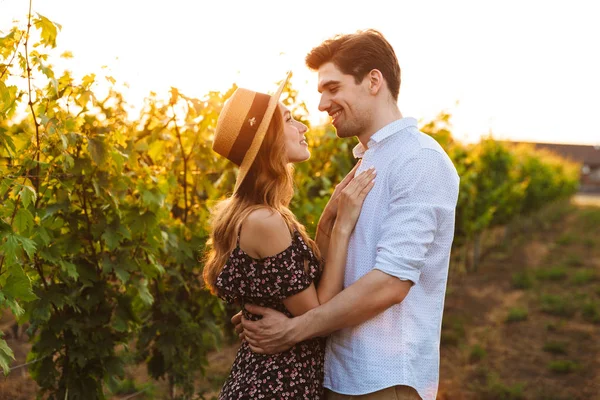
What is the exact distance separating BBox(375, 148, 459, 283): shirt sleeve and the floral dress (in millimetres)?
276

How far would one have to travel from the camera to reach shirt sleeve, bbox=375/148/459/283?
2145 millimetres

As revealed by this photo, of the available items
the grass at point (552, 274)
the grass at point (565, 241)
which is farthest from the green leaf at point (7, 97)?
the grass at point (565, 241)

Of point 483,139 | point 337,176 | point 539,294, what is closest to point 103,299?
point 337,176

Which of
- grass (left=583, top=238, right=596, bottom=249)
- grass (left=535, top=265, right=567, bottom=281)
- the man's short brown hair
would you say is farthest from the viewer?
grass (left=583, top=238, right=596, bottom=249)

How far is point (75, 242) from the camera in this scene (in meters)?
3.27

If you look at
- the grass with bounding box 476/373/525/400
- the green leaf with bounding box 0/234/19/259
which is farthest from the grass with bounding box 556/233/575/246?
the green leaf with bounding box 0/234/19/259

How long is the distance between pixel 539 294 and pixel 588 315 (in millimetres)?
1715

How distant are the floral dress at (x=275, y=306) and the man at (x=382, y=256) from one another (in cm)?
5

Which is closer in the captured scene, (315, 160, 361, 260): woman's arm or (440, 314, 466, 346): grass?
(315, 160, 361, 260): woman's arm

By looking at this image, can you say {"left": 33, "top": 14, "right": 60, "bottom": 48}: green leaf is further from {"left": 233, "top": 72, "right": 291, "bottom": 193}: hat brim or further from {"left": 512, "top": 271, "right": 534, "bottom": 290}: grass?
{"left": 512, "top": 271, "right": 534, "bottom": 290}: grass

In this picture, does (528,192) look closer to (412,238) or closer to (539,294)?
(539,294)

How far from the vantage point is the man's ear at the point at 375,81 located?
2396 millimetres

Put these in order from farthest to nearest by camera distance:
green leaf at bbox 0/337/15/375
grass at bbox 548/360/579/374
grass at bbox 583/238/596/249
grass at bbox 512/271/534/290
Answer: grass at bbox 583/238/596/249 → grass at bbox 512/271/534/290 → grass at bbox 548/360/579/374 → green leaf at bbox 0/337/15/375

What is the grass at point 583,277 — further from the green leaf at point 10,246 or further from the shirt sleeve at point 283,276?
the green leaf at point 10,246
